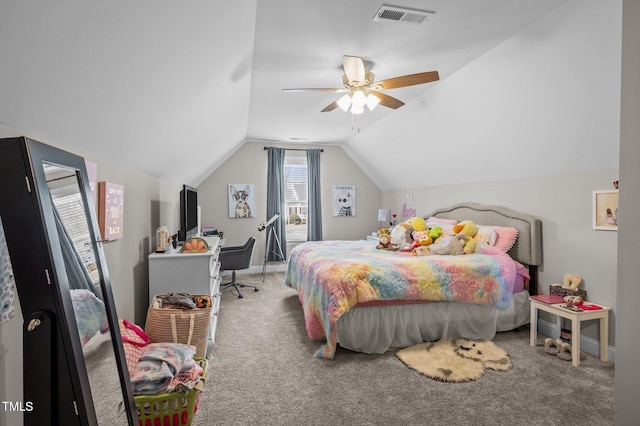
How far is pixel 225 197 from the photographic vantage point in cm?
605

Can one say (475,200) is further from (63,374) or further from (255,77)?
(63,374)

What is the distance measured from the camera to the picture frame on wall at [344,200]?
665cm

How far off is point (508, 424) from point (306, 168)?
527cm

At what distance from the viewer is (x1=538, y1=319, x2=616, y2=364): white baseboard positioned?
264cm

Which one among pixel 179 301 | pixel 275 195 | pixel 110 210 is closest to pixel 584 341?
pixel 179 301

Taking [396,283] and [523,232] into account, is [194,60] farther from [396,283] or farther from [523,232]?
[523,232]

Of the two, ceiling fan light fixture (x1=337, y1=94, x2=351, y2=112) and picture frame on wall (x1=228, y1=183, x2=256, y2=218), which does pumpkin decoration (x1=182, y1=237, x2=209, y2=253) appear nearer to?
ceiling fan light fixture (x1=337, y1=94, x2=351, y2=112)

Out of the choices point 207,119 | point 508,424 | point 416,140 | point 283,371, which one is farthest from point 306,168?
point 508,424

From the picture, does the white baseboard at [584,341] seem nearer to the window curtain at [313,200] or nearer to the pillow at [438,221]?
the pillow at [438,221]

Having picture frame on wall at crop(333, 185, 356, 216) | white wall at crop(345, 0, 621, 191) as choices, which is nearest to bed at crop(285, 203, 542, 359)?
white wall at crop(345, 0, 621, 191)

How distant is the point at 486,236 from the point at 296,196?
Answer: 3.71 meters

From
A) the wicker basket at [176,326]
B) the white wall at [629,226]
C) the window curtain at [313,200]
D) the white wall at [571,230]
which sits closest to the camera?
the white wall at [629,226]

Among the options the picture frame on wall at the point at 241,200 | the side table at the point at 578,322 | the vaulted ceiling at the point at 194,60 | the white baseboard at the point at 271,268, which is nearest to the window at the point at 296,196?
the white baseboard at the point at 271,268

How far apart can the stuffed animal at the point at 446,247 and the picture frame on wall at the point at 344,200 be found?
3.01 metres
